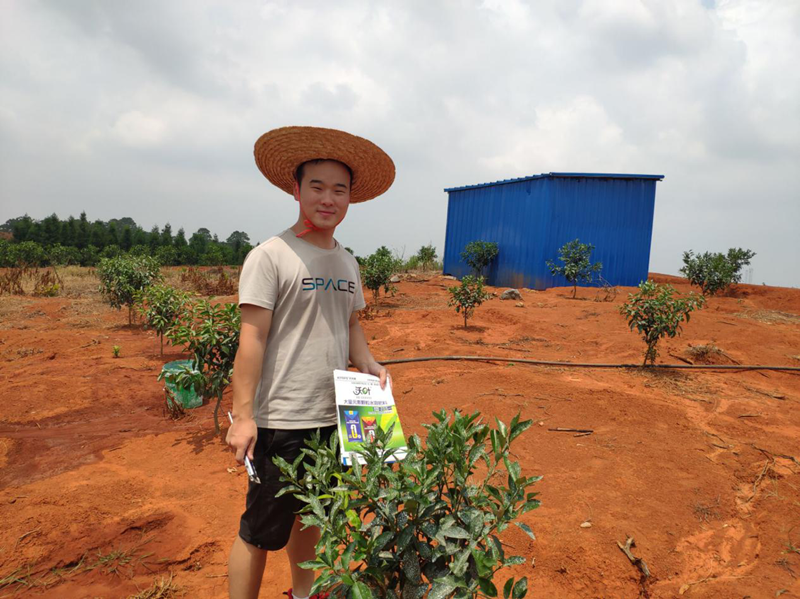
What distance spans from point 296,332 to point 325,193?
1.64ft

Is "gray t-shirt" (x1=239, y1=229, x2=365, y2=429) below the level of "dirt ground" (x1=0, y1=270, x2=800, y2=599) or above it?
above

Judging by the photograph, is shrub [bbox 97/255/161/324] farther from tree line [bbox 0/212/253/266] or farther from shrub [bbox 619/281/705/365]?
tree line [bbox 0/212/253/266]

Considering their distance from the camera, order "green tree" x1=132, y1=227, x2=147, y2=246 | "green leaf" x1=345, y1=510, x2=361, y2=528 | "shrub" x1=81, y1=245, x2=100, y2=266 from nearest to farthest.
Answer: "green leaf" x1=345, y1=510, x2=361, y2=528 < "shrub" x1=81, y1=245, x2=100, y2=266 < "green tree" x1=132, y1=227, x2=147, y2=246

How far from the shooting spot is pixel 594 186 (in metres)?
13.9

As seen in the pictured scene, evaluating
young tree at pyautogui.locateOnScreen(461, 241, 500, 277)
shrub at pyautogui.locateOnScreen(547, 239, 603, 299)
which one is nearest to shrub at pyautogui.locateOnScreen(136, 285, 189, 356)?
shrub at pyautogui.locateOnScreen(547, 239, 603, 299)

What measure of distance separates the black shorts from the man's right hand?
10 centimetres

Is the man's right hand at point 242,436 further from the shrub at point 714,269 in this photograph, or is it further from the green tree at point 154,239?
the green tree at point 154,239

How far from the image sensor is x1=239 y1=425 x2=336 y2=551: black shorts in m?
1.53

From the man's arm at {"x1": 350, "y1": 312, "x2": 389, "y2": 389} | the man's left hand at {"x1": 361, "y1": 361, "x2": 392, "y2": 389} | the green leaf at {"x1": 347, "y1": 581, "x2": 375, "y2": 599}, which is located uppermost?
→ the man's arm at {"x1": 350, "y1": 312, "x2": 389, "y2": 389}

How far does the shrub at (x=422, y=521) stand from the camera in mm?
1130

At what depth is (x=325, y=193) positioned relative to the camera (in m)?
1.60

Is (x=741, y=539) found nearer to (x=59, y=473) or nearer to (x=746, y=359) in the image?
(x=59, y=473)

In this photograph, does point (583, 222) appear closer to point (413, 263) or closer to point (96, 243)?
point (413, 263)

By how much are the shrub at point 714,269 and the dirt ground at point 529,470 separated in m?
7.43
